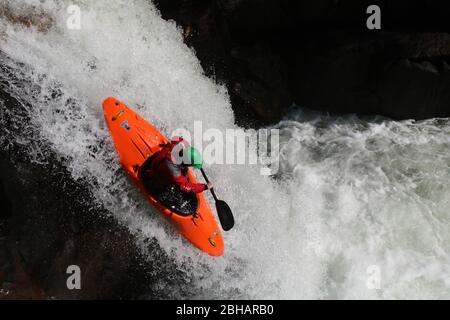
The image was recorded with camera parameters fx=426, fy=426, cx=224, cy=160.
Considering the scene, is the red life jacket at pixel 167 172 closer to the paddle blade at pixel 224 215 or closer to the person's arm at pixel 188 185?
the person's arm at pixel 188 185

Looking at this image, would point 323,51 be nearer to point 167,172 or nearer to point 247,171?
point 247,171

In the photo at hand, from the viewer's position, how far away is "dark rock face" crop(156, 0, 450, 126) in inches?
256

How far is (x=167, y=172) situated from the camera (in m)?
5.04

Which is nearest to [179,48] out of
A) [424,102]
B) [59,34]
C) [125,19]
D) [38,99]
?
[125,19]

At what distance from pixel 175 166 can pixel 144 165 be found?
1.28 feet

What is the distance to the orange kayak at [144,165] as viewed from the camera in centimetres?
516

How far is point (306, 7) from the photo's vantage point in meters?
6.51

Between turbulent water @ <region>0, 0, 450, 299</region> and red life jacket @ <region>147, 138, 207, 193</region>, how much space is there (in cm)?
38

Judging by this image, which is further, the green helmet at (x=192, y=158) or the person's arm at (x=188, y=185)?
the person's arm at (x=188, y=185)

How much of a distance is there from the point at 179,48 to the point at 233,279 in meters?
3.61
